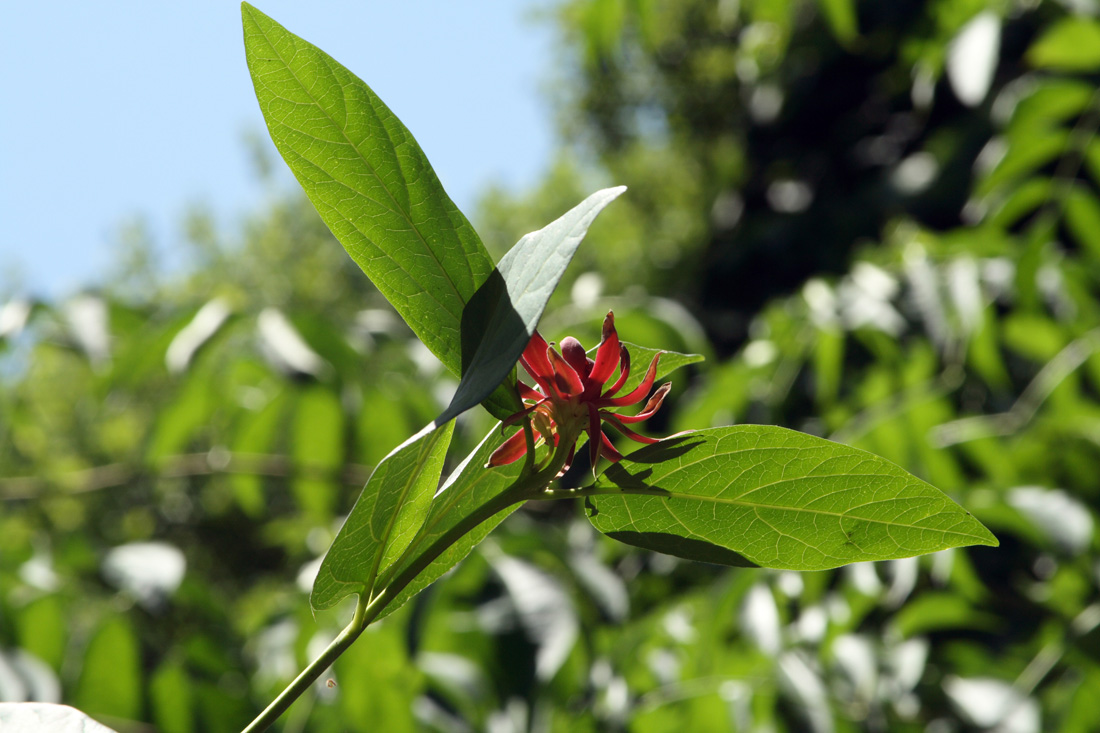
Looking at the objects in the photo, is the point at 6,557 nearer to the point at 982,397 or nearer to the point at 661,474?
the point at 661,474

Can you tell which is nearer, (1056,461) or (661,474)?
(661,474)

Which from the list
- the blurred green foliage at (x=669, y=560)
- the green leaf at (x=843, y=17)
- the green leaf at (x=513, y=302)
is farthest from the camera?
the green leaf at (x=843, y=17)

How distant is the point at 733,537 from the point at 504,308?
72 mm

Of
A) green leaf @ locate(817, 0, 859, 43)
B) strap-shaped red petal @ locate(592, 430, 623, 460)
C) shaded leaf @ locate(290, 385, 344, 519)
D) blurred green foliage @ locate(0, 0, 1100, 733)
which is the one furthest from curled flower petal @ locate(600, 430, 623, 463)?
green leaf @ locate(817, 0, 859, 43)

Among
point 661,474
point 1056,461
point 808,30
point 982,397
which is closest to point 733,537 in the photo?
point 661,474

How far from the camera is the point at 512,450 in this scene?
188mm

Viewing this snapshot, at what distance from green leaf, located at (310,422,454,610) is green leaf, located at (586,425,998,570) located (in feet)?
0.12

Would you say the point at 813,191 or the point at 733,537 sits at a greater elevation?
the point at 733,537

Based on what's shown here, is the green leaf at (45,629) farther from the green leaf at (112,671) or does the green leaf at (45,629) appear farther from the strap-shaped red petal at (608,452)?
the strap-shaped red petal at (608,452)

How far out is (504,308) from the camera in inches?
6.6

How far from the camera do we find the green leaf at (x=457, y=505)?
0.19 m

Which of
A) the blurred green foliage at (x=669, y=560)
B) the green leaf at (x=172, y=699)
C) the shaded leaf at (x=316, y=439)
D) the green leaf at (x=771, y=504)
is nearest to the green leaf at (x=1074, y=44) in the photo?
the blurred green foliage at (x=669, y=560)

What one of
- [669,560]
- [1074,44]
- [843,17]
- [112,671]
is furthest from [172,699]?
[1074,44]

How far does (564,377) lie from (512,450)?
0.07ft
